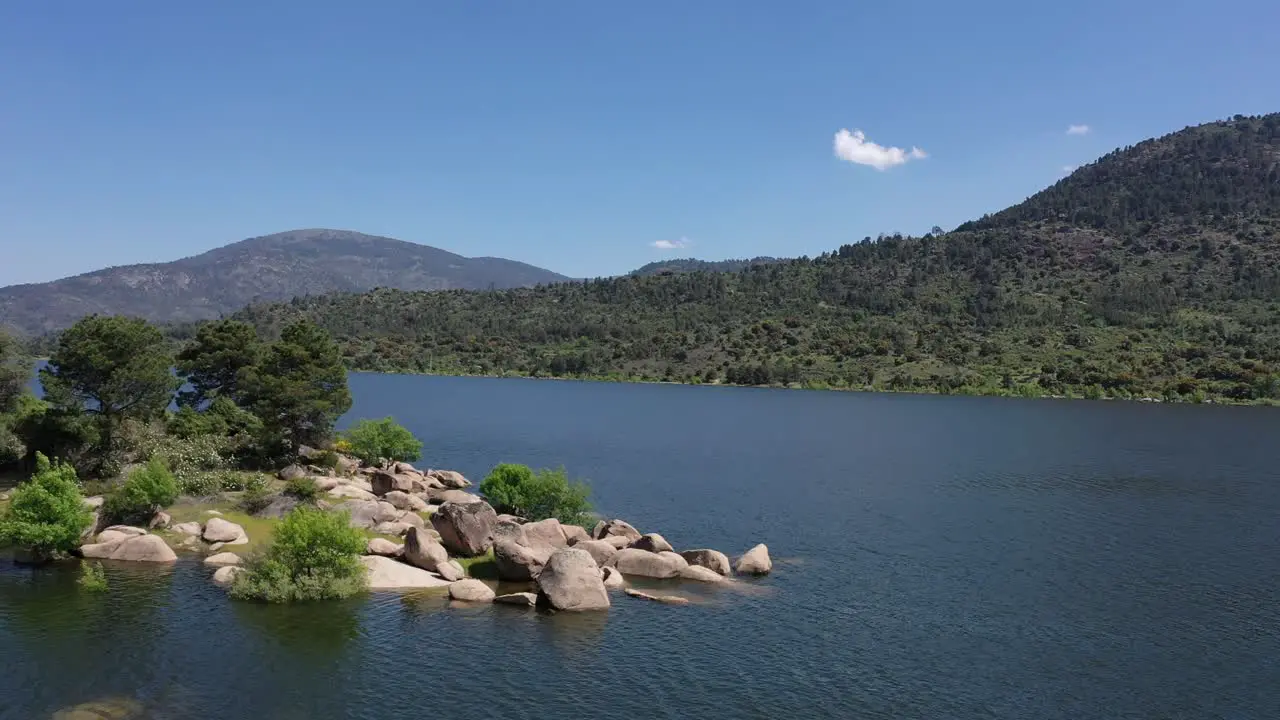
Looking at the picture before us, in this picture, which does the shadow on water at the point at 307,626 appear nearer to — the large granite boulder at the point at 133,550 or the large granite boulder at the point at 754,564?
the large granite boulder at the point at 133,550

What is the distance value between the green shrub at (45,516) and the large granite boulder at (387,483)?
24.4 metres

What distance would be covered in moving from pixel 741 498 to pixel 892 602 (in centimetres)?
3087

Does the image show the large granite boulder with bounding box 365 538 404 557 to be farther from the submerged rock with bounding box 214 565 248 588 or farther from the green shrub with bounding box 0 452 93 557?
the green shrub with bounding box 0 452 93 557

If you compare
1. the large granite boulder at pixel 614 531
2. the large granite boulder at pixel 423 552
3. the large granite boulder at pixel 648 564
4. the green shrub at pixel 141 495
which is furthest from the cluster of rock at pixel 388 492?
the large granite boulder at pixel 648 564

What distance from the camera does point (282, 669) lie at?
35.2 metres

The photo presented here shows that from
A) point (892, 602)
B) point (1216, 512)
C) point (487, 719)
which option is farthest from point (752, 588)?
point (1216, 512)

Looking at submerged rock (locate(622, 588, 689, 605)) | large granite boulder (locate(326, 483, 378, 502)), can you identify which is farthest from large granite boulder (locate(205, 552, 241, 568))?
submerged rock (locate(622, 588, 689, 605))

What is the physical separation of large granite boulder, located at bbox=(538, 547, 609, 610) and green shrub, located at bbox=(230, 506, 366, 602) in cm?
1037

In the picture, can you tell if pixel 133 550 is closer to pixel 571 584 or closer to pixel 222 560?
pixel 222 560

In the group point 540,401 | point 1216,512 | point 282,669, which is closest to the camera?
point 282,669

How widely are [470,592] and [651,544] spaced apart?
13.5 meters

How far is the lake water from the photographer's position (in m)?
33.5

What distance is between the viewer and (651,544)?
54625 mm

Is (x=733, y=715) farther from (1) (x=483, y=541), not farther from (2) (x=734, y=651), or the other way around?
(1) (x=483, y=541)
